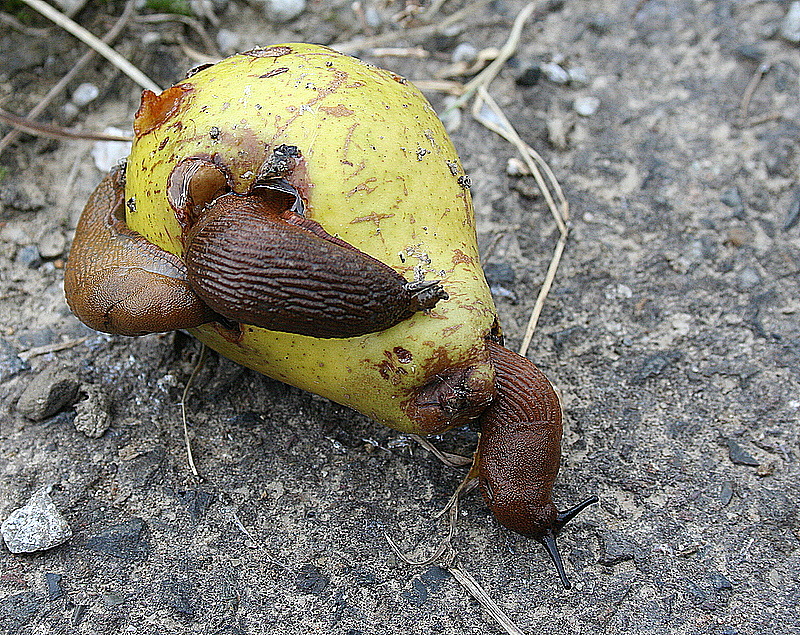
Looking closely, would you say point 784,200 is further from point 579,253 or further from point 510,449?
point 510,449

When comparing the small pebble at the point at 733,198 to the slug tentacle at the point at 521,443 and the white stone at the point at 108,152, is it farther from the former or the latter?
the white stone at the point at 108,152

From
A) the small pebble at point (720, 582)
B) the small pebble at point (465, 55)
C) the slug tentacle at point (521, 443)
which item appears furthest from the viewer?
the small pebble at point (465, 55)

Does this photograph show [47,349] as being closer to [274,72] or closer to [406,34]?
[274,72]

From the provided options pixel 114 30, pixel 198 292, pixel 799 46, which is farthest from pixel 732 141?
pixel 114 30

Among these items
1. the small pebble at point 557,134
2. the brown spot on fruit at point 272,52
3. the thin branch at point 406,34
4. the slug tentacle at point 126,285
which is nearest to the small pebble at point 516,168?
the small pebble at point 557,134

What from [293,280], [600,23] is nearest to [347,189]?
[293,280]

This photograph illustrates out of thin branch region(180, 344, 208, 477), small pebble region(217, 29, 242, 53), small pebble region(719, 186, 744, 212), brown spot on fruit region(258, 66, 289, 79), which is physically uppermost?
brown spot on fruit region(258, 66, 289, 79)

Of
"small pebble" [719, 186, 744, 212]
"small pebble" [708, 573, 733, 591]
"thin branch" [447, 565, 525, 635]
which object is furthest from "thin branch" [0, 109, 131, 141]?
"small pebble" [708, 573, 733, 591]

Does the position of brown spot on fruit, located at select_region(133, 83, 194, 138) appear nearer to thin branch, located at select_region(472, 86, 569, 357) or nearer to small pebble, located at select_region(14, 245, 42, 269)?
small pebble, located at select_region(14, 245, 42, 269)

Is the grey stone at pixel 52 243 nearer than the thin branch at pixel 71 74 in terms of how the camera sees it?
Yes
